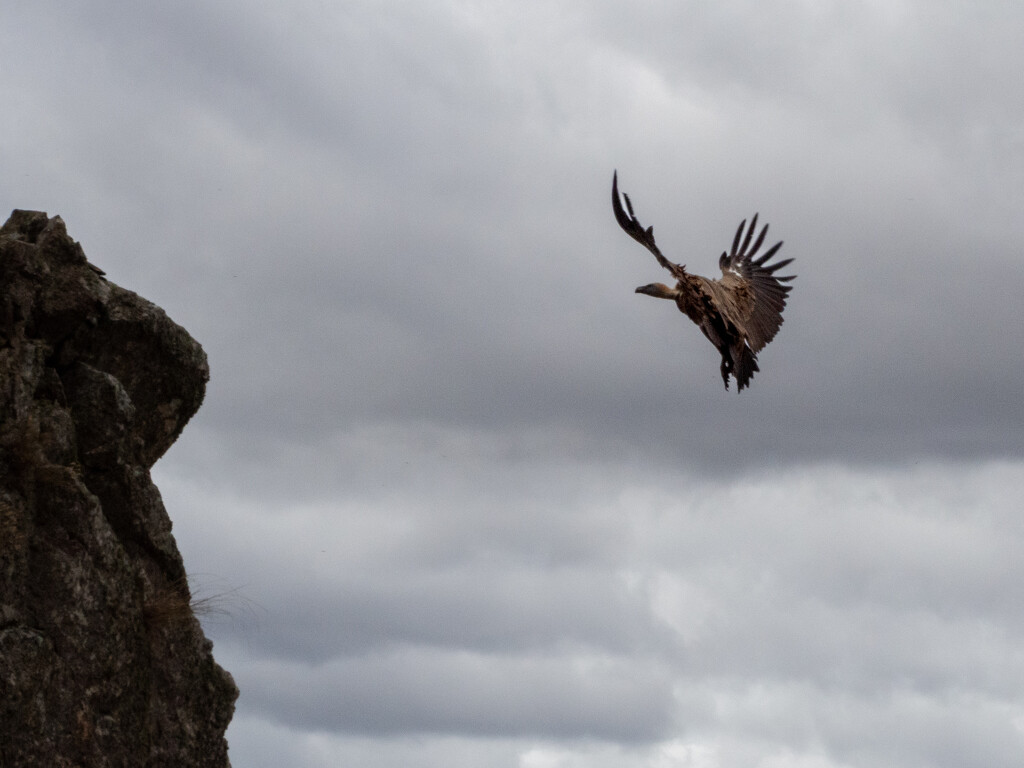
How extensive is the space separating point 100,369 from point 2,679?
141 inches

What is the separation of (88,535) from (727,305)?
8280mm

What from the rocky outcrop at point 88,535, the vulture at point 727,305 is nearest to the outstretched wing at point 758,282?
the vulture at point 727,305

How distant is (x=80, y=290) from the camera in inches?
510

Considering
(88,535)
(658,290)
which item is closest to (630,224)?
(658,290)

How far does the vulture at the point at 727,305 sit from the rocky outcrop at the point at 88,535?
207 inches

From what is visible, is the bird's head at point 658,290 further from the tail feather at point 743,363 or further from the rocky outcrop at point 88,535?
the rocky outcrop at point 88,535

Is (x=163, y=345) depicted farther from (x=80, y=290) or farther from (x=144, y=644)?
(x=144, y=644)

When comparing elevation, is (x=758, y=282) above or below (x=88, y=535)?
above

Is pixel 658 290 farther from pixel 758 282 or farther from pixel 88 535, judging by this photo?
pixel 88 535

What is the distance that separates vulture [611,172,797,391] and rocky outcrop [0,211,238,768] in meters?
5.25

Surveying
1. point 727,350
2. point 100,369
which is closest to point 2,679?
point 100,369

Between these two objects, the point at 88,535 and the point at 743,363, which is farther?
the point at 743,363

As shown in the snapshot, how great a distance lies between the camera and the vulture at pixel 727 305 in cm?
1474

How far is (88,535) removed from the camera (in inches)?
474
